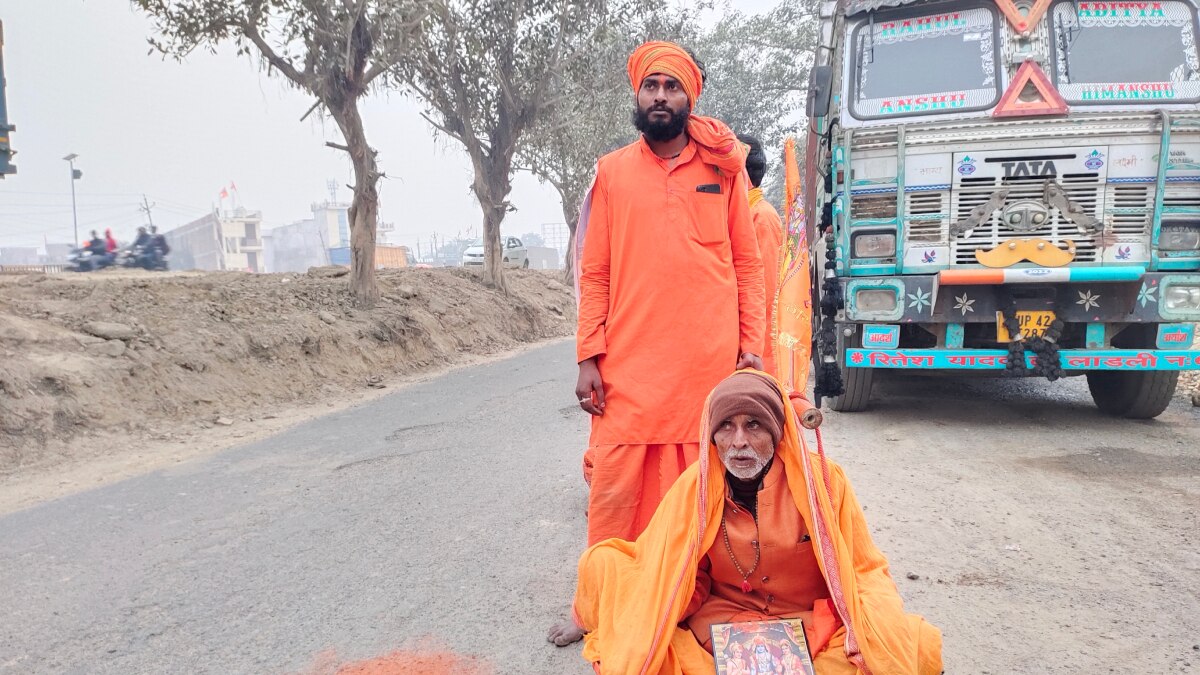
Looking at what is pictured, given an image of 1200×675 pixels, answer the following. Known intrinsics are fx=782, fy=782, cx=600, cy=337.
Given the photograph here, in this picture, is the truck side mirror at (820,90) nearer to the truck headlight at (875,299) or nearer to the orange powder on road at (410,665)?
the truck headlight at (875,299)

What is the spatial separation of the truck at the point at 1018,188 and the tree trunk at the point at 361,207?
23.3 feet

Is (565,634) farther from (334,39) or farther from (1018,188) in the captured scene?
(334,39)

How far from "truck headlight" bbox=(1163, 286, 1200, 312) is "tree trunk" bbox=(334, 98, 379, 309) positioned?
9.24 m

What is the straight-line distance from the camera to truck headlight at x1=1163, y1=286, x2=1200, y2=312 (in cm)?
517

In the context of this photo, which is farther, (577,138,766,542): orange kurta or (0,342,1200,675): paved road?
(0,342,1200,675): paved road

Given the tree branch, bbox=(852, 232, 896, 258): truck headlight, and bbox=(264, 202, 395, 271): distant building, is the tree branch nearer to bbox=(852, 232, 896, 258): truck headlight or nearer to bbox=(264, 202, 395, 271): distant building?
bbox=(852, 232, 896, 258): truck headlight

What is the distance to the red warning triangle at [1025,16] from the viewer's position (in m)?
5.44

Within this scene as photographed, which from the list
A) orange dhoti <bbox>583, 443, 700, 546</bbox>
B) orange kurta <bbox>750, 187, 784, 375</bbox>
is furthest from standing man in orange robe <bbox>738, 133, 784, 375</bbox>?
orange dhoti <bbox>583, 443, 700, 546</bbox>

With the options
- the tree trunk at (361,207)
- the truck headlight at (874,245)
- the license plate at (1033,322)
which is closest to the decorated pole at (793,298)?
the truck headlight at (874,245)

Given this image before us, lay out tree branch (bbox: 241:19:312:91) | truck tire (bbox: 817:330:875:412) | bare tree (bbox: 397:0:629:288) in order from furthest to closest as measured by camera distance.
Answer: bare tree (bbox: 397:0:629:288) < tree branch (bbox: 241:19:312:91) < truck tire (bbox: 817:330:875:412)

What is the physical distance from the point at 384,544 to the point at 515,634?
3.98 feet

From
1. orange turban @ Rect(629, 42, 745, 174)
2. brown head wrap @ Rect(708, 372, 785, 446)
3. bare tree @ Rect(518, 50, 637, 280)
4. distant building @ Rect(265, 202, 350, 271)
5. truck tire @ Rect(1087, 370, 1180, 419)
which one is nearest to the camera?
brown head wrap @ Rect(708, 372, 785, 446)

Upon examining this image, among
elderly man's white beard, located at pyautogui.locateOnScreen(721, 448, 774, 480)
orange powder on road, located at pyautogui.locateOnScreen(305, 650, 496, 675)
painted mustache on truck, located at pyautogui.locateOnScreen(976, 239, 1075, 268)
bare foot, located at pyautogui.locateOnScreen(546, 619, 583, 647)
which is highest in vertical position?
painted mustache on truck, located at pyautogui.locateOnScreen(976, 239, 1075, 268)

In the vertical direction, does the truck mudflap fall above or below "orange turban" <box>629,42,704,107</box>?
below
